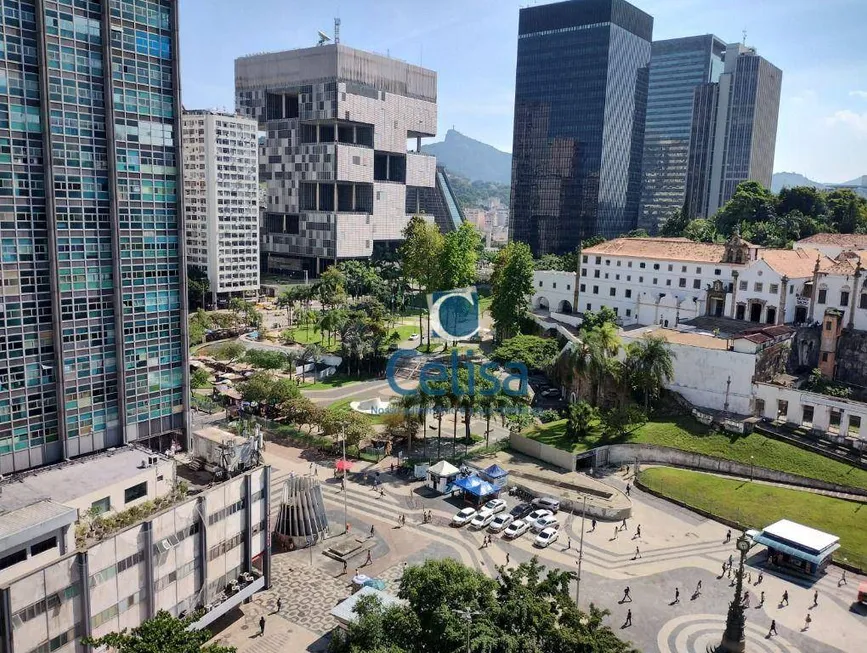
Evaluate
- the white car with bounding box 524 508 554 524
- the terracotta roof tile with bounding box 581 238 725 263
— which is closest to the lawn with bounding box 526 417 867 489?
the white car with bounding box 524 508 554 524

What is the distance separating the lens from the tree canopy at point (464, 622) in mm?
29938

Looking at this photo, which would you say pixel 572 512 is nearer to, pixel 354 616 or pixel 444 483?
pixel 444 483

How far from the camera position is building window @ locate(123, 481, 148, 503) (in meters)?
44.8

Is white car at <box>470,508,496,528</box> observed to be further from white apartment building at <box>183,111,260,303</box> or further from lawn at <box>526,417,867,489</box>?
white apartment building at <box>183,111,260,303</box>

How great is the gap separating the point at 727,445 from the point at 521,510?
24071mm

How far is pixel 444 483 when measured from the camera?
6125 centimetres

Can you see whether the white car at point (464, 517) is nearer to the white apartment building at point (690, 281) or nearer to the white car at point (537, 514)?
the white car at point (537, 514)

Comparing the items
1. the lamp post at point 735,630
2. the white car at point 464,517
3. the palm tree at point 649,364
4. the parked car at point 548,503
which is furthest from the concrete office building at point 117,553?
the palm tree at point 649,364

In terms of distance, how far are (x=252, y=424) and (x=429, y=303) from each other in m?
42.5

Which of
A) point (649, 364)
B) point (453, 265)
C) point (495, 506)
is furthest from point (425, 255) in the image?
point (495, 506)

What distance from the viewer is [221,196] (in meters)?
138

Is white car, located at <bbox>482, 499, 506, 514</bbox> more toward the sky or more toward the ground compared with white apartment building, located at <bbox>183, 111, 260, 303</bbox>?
more toward the ground

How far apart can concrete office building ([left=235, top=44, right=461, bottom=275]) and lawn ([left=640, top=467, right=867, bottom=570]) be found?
117957 millimetres

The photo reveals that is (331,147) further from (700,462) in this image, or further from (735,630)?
(735,630)
